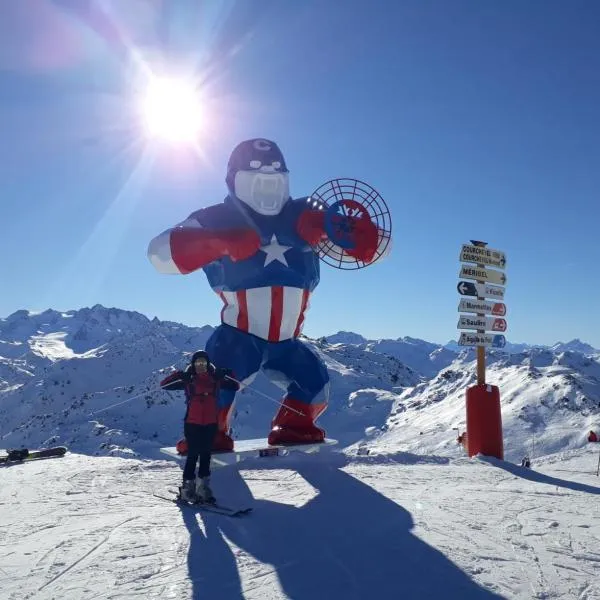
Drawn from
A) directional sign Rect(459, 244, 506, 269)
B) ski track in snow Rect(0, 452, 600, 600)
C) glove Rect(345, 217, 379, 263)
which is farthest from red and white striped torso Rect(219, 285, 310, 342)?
directional sign Rect(459, 244, 506, 269)

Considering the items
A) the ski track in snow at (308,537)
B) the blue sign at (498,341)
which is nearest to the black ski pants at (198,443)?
the ski track in snow at (308,537)

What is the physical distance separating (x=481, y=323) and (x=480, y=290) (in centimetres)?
40

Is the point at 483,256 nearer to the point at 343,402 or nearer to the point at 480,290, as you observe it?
the point at 480,290

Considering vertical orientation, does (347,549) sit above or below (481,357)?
below

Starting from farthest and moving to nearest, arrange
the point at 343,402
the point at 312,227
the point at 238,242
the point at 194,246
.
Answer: the point at 343,402
the point at 312,227
the point at 238,242
the point at 194,246

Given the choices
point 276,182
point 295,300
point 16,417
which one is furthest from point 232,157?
Result: point 16,417

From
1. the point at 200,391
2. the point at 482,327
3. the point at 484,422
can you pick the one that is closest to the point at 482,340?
the point at 482,327

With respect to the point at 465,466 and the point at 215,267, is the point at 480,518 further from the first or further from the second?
the point at 215,267

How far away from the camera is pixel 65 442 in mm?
63688

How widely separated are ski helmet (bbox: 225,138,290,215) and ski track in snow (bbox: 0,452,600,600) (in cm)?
285

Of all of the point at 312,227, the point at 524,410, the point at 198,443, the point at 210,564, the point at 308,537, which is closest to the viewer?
the point at 210,564

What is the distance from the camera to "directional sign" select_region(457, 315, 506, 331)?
6.77 metres

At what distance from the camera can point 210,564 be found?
2973mm

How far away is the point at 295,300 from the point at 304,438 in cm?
151
